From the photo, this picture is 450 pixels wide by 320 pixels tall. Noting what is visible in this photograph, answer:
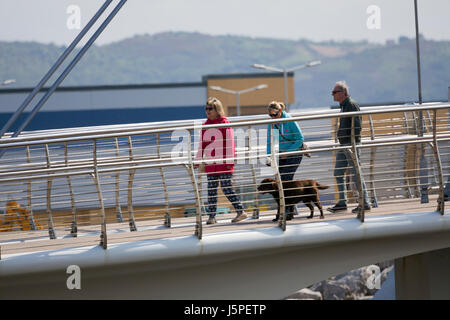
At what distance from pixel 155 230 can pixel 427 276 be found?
3.59 meters

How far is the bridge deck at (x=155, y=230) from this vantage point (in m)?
8.27

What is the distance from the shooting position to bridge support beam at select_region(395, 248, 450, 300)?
967cm

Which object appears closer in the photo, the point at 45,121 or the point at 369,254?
the point at 369,254

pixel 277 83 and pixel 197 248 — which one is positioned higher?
pixel 277 83

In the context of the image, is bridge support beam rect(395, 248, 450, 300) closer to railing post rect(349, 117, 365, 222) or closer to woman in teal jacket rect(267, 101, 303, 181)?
railing post rect(349, 117, 365, 222)

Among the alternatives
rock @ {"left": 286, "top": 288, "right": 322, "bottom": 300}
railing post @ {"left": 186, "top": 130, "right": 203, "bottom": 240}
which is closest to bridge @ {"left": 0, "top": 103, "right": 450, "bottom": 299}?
railing post @ {"left": 186, "top": 130, "right": 203, "bottom": 240}

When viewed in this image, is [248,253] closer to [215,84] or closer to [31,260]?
[31,260]

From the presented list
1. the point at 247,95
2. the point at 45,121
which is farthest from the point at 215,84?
the point at 45,121

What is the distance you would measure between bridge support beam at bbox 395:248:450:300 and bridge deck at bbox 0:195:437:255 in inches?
28.1

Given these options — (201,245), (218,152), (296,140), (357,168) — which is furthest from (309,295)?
(201,245)

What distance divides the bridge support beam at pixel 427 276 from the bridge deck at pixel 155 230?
713 mm

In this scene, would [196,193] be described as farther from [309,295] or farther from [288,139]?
[309,295]
